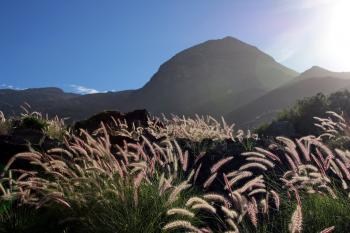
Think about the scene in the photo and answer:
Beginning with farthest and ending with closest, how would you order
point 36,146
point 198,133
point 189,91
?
point 189,91, point 198,133, point 36,146

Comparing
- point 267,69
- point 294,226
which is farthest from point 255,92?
point 294,226

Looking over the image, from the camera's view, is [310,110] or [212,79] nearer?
[310,110]

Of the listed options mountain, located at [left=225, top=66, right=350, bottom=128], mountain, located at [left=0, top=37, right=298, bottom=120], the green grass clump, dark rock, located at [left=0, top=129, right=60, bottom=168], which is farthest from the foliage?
mountain, located at [left=0, top=37, right=298, bottom=120]

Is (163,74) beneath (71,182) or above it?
above

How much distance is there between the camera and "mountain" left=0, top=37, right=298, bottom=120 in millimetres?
138875

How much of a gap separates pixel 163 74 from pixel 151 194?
16777 cm

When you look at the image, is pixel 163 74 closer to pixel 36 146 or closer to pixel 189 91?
pixel 189 91

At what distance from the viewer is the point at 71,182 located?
7.08m

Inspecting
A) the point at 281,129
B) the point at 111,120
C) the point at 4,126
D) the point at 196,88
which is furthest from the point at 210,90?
the point at 111,120

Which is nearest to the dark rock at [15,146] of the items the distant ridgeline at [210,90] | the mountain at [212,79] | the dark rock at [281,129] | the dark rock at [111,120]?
the dark rock at [111,120]

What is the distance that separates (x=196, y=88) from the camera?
156625mm

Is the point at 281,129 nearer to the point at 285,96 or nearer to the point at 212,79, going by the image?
the point at 285,96

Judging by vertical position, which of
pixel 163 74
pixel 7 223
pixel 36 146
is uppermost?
pixel 163 74

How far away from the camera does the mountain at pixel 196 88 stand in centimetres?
13888
